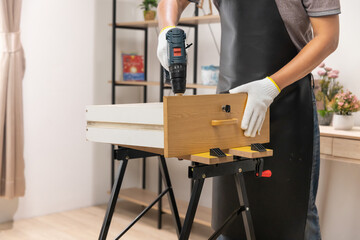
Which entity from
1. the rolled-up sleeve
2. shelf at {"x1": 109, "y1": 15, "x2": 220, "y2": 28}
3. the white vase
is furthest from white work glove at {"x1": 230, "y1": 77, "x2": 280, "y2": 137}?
shelf at {"x1": 109, "y1": 15, "x2": 220, "y2": 28}

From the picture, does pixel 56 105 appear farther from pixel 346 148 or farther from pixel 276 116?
pixel 276 116

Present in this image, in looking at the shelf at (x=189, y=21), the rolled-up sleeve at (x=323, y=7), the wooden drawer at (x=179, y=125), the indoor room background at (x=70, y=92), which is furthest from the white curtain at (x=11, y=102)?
the rolled-up sleeve at (x=323, y=7)

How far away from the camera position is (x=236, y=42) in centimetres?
170

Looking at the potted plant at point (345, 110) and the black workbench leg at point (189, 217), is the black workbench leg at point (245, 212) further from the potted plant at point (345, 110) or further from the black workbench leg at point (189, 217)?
the potted plant at point (345, 110)

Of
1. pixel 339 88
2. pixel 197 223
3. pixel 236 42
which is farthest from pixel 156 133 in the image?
pixel 197 223

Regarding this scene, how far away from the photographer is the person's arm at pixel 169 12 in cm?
177

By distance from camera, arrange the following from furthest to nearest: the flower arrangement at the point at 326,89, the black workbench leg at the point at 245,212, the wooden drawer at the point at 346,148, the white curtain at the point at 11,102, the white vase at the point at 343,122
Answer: the white curtain at the point at 11,102 < the flower arrangement at the point at 326,89 < the white vase at the point at 343,122 < the wooden drawer at the point at 346,148 < the black workbench leg at the point at 245,212

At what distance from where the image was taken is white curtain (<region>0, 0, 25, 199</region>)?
10.3ft

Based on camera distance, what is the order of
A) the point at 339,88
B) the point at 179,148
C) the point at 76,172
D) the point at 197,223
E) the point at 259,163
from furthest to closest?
the point at 76,172
the point at 197,223
the point at 339,88
the point at 259,163
the point at 179,148

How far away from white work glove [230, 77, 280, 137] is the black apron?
190mm

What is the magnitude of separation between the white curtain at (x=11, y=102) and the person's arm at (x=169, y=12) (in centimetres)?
165

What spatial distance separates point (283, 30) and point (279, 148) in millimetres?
388

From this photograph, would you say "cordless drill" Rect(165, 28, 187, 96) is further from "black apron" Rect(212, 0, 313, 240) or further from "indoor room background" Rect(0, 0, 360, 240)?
"indoor room background" Rect(0, 0, 360, 240)

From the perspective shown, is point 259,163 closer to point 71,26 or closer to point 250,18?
point 250,18
